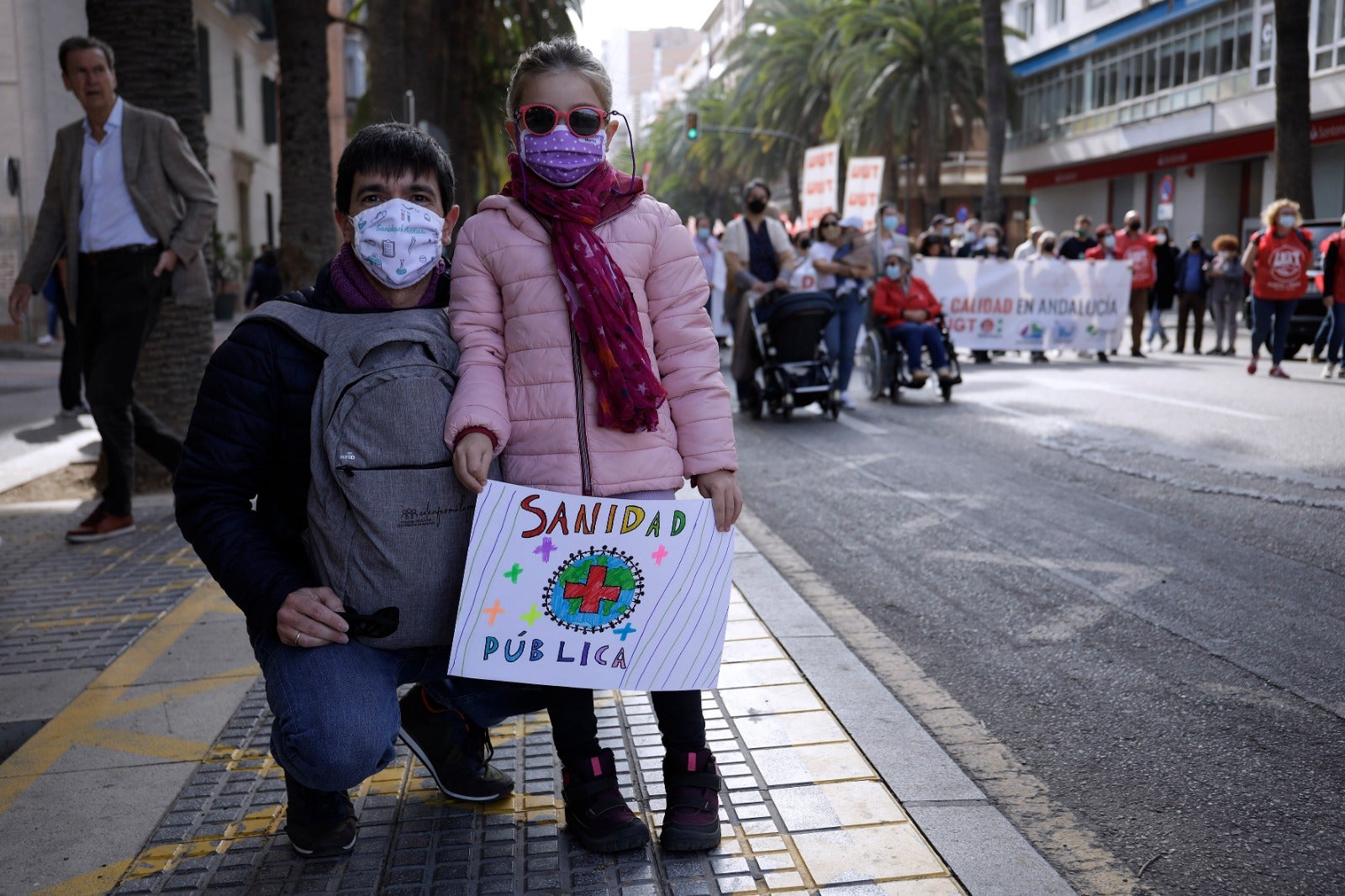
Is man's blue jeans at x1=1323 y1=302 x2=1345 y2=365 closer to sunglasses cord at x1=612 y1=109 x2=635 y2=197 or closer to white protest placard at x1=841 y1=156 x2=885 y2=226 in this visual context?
white protest placard at x1=841 y1=156 x2=885 y2=226

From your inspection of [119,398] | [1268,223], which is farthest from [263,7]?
[119,398]

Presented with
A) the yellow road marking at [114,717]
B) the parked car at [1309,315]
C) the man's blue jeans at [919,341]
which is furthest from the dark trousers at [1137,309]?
the yellow road marking at [114,717]

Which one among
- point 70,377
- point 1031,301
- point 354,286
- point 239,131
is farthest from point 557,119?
point 239,131

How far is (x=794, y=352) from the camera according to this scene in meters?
11.5

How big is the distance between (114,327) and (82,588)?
1.26 meters

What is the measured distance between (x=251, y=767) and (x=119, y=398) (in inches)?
124

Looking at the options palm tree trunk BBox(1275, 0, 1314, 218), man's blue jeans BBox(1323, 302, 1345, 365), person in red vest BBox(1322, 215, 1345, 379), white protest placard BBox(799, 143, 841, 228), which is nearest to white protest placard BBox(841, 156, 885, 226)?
white protest placard BBox(799, 143, 841, 228)

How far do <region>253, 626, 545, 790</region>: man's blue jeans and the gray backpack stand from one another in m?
0.08

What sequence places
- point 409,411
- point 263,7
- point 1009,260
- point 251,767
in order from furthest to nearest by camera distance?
1. point 263,7
2. point 1009,260
3. point 251,767
4. point 409,411

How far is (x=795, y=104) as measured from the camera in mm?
50719

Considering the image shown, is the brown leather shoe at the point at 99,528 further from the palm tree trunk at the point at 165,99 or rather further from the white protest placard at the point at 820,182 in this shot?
the white protest placard at the point at 820,182

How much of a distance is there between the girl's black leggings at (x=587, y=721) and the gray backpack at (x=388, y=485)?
1.13 feet

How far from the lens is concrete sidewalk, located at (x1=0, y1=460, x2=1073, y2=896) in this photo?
116 inches

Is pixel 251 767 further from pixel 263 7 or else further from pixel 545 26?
pixel 263 7
